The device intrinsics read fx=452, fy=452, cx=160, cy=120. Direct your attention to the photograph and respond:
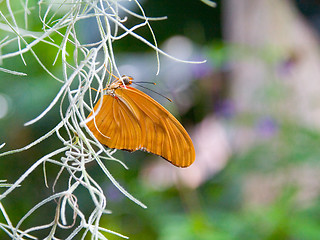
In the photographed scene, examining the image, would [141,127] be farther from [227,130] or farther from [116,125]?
[227,130]

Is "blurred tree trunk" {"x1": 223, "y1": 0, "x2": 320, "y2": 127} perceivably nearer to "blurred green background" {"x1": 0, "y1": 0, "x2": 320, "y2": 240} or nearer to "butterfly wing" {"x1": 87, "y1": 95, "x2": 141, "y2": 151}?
"blurred green background" {"x1": 0, "y1": 0, "x2": 320, "y2": 240}

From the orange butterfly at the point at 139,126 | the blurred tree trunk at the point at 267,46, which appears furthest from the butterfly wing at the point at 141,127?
the blurred tree trunk at the point at 267,46

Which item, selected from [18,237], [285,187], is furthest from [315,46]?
[18,237]

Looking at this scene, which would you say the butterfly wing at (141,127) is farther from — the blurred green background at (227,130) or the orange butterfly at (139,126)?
the blurred green background at (227,130)

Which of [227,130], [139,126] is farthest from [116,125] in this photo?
[227,130]

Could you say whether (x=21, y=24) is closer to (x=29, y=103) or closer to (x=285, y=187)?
(x=29, y=103)
